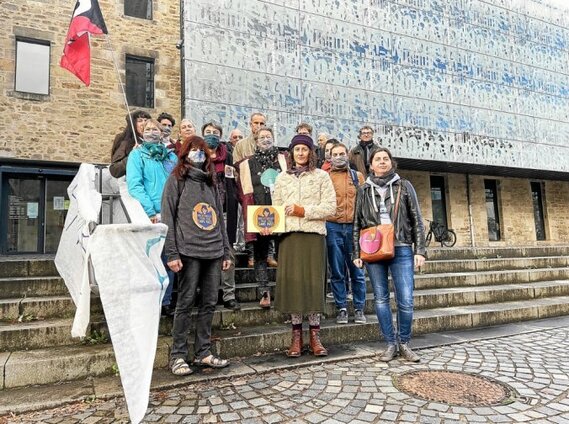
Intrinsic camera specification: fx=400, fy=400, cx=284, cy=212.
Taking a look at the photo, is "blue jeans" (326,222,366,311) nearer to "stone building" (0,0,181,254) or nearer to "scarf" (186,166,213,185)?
"scarf" (186,166,213,185)

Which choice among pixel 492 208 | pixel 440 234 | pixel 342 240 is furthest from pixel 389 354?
pixel 492 208

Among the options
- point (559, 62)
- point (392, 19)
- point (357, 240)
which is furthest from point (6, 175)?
point (559, 62)

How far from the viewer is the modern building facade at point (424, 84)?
31.6 feet

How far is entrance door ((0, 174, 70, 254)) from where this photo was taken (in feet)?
36.6

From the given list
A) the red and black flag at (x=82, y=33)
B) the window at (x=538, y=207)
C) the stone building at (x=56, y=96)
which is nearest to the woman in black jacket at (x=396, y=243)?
the red and black flag at (x=82, y=33)

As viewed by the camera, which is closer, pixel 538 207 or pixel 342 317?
pixel 342 317

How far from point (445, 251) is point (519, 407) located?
5661 mm

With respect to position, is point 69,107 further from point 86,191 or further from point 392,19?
point 392,19

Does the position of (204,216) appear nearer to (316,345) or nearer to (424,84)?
(316,345)

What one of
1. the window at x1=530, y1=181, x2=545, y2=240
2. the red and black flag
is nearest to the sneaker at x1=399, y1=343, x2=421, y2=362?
the red and black flag

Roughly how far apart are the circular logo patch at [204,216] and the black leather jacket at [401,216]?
4.95 feet

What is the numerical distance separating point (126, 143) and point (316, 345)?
2.93 meters

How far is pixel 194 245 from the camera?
3.47m

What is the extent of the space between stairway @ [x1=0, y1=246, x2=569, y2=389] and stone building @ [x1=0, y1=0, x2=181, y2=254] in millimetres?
6704
